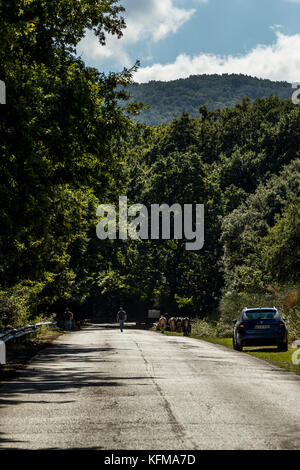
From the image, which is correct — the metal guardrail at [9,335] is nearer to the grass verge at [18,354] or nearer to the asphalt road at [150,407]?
the grass verge at [18,354]

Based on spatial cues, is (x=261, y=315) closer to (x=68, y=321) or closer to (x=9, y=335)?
(x=9, y=335)

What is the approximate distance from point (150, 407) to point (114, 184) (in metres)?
16.9

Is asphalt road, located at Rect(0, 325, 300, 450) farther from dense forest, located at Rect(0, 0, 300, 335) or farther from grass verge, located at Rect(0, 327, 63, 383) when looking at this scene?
dense forest, located at Rect(0, 0, 300, 335)

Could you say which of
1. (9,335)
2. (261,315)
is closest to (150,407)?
(9,335)

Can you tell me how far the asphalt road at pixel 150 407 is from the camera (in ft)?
26.7

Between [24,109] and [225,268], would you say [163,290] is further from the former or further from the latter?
[24,109]

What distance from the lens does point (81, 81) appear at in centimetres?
2195

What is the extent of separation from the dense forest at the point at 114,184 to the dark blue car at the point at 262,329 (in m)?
5.96

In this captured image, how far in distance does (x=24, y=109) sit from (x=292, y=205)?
89.3 ft

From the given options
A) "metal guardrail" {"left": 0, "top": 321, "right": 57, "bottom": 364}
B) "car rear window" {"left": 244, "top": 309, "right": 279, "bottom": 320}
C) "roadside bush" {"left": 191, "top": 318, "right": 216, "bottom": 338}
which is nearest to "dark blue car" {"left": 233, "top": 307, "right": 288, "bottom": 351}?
"car rear window" {"left": 244, "top": 309, "right": 279, "bottom": 320}

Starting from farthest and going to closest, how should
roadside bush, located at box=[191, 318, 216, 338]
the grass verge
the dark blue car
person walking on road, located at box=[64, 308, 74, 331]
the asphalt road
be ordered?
person walking on road, located at box=[64, 308, 74, 331] < roadside bush, located at box=[191, 318, 216, 338] < the dark blue car < the grass verge < the asphalt road

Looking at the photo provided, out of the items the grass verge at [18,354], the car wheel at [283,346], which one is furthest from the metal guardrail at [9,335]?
the car wheel at [283,346]

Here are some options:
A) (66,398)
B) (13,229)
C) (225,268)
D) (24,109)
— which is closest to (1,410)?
(66,398)

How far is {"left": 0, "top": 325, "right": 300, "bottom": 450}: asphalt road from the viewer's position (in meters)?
8.15
